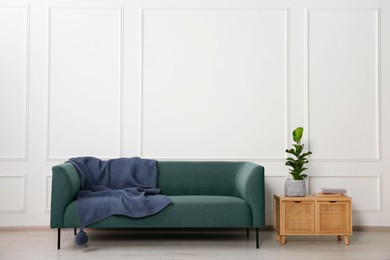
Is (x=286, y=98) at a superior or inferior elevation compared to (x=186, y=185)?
superior

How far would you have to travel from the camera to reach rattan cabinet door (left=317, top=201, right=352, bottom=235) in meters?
4.27

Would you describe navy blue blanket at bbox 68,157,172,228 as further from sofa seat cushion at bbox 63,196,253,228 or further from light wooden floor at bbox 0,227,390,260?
light wooden floor at bbox 0,227,390,260

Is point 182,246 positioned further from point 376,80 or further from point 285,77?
point 376,80

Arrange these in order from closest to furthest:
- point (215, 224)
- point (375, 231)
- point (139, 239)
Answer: point (215, 224)
point (139, 239)
point (375, 231)

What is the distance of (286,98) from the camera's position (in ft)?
16.4

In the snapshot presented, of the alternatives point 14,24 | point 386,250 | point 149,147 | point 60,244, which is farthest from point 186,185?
point 14,24

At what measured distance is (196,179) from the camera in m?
4.65

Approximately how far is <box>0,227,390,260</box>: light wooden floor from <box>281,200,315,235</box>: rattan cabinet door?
132 mm

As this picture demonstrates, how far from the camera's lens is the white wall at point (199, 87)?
4934 millimetres

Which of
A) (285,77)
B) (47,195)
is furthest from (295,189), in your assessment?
(47,195)

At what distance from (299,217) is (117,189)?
170cm

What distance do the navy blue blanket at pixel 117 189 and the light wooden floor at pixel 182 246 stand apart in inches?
12.7

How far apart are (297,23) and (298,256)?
250cm

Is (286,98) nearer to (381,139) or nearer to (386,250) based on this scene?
(381,139)
